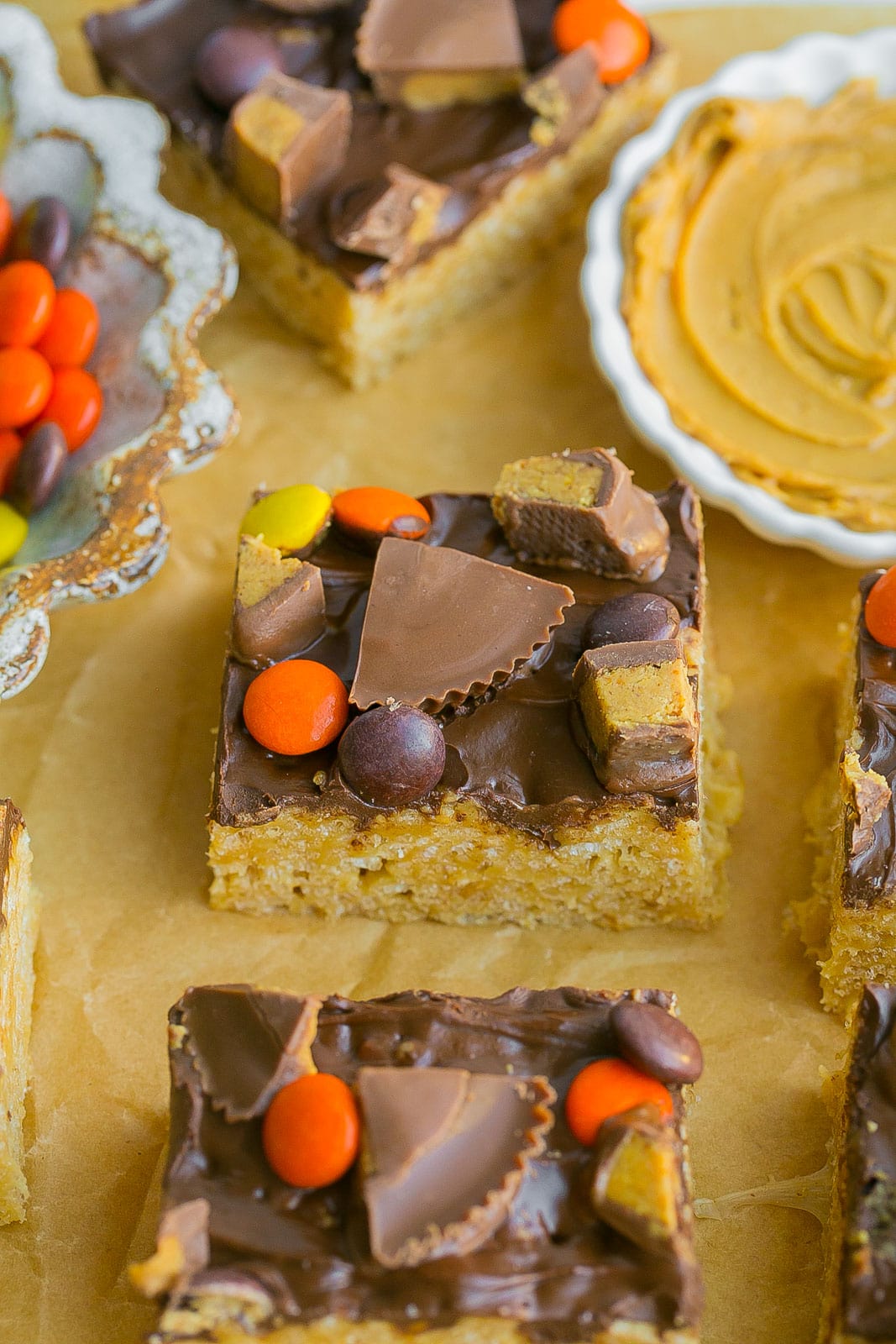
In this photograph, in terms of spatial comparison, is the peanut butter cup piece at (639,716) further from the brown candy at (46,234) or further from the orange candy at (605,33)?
the orange candy at (605,33)

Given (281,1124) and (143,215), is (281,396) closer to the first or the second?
(143,215)

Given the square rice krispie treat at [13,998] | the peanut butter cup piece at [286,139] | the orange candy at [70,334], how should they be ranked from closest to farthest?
the square rice krispie treat at [13,998]
the orange candy at [70,334]
the peanut butter cup piece at [286,139]

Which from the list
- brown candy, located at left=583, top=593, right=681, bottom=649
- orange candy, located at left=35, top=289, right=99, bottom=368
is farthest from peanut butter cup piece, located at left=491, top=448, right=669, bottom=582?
orange candy, located at left=35, top=289, right=99, bottom=368

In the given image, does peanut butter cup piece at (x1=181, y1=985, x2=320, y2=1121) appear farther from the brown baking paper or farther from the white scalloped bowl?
the white scalloped bowl

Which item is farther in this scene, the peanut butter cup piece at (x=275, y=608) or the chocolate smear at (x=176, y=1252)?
the peanut butter cup piece at (x=275, y=608)

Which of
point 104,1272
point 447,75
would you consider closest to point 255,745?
point 104,1272

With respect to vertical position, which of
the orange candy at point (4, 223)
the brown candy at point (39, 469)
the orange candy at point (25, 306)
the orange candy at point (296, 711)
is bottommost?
the orange candy at point (296, 711)

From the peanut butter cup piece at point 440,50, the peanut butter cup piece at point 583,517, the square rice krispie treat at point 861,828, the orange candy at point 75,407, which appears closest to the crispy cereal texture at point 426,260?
the peanut butter cup piece at point 440,50
